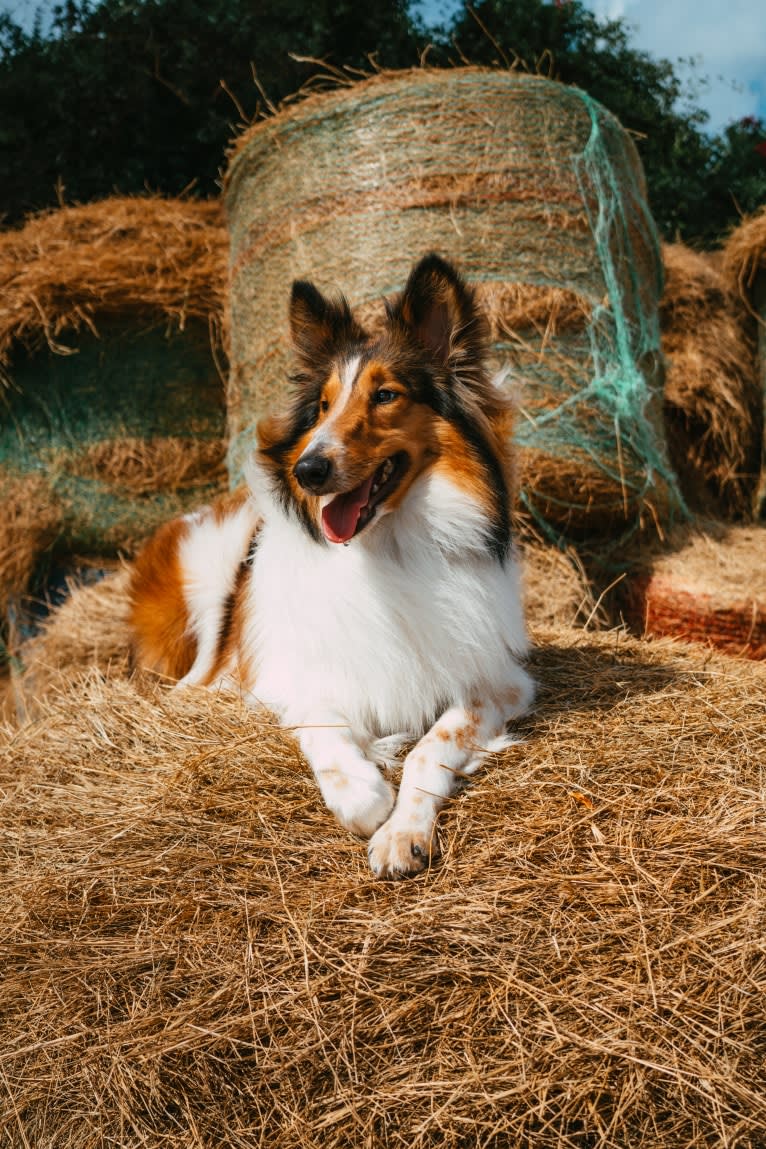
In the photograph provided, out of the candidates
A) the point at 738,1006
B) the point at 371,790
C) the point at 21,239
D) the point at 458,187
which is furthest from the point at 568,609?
the point at 21,239

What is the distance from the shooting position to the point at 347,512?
8.42 feet

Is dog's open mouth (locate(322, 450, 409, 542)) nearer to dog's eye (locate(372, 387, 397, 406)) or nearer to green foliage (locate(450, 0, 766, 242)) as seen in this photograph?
dog's eye (locate(372, 387, 397, 406))

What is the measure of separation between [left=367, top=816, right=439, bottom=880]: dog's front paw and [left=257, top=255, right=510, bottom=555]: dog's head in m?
0.82

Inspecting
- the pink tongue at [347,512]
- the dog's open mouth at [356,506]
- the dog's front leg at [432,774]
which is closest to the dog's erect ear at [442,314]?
the dog's open mouth at [356,506]

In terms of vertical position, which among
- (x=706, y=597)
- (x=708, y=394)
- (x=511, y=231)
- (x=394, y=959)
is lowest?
(x=394, y=959)

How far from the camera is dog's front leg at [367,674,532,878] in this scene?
6.75 ft

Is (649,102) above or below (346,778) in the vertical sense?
above

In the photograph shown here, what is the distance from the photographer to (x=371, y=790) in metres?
2.21

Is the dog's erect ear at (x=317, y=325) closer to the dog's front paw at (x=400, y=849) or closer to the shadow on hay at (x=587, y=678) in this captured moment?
the shadow on hay at (x=587, y=678)

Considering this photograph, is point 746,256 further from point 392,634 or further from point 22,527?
point 22,527

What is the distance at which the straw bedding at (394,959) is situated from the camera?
157 cm

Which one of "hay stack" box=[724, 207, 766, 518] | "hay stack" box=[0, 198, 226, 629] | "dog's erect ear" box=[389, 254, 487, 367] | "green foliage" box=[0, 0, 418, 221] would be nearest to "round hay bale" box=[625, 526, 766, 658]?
"hay stack" box=[724, 207, 766, 518]

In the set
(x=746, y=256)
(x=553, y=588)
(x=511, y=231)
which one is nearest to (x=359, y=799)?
(x=553, y=588)

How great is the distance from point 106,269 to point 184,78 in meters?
3.31
